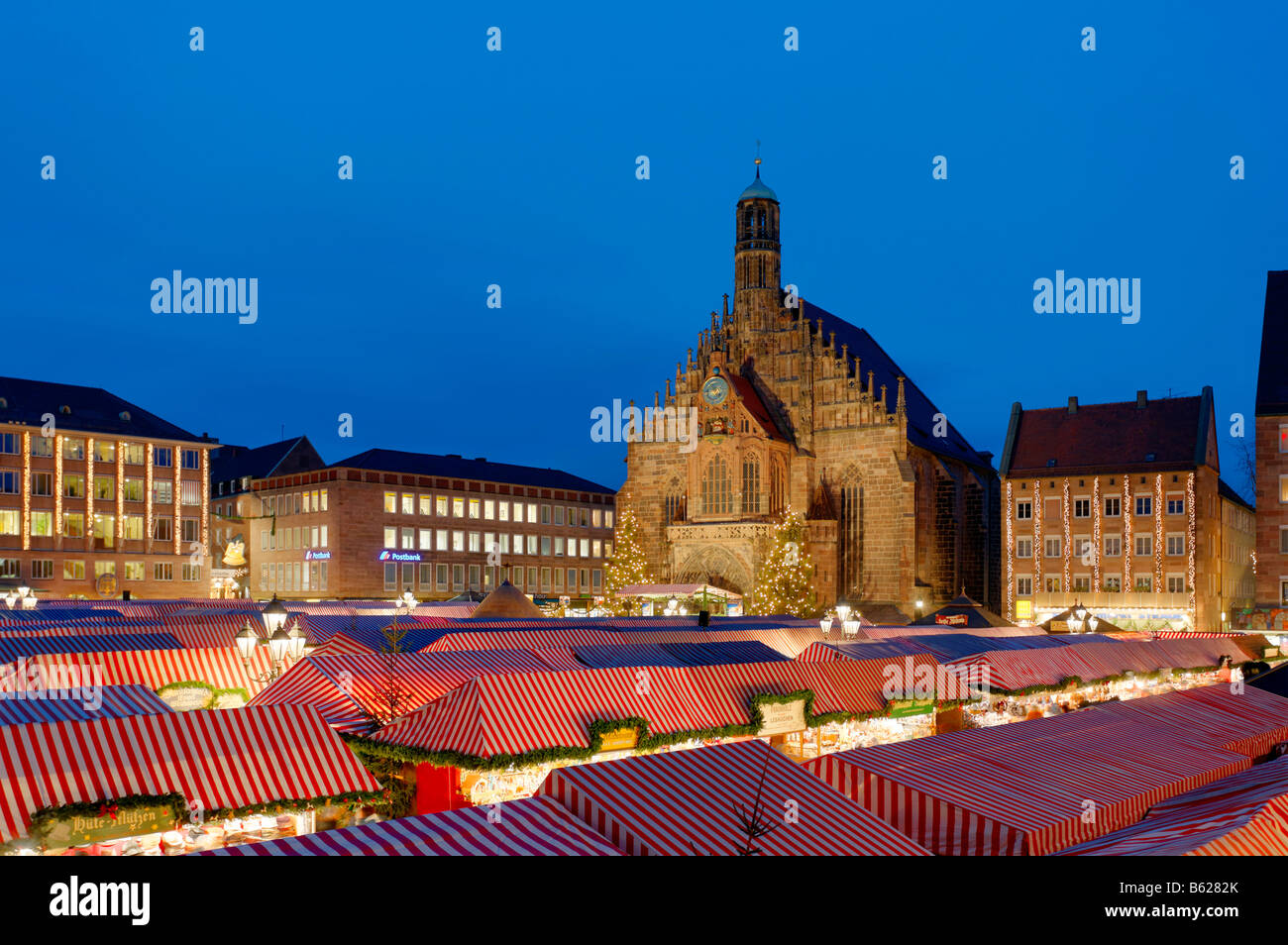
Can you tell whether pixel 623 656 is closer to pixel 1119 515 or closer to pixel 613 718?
pixel 613 718

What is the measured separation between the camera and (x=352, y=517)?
7856 centimetres

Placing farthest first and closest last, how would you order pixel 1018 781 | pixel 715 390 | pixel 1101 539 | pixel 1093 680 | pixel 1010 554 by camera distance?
pixel 715 390
pixel 1010 554
pixel 1101 539
pixel 1093 680
pixel 1018 781

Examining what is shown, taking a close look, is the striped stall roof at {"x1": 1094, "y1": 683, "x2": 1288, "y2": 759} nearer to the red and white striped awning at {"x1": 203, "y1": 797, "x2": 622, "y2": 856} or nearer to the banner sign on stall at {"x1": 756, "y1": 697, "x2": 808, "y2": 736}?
the banner sign on stall at {"x1": 756, "y1": 697, "x2": 808, "y2": 736}

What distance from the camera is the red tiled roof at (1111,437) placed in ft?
205

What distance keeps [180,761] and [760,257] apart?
62709mm

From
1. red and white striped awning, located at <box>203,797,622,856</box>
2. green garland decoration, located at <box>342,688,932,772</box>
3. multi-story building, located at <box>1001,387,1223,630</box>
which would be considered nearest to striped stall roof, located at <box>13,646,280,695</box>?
green garland decoration, located at <box>342,688,932,772</box>

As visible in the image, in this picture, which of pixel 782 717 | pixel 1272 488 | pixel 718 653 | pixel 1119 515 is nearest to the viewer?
pixel 782 717

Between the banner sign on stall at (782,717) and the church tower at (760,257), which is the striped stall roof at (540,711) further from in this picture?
the church tower at (760,257)

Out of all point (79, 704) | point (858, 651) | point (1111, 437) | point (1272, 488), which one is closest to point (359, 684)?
point (79, 704)

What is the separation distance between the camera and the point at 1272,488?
53.6 m

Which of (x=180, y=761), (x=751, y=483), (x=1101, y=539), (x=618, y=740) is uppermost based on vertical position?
(x=751, y=483)

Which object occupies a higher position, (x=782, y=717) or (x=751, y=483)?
(x=751, y=483)
